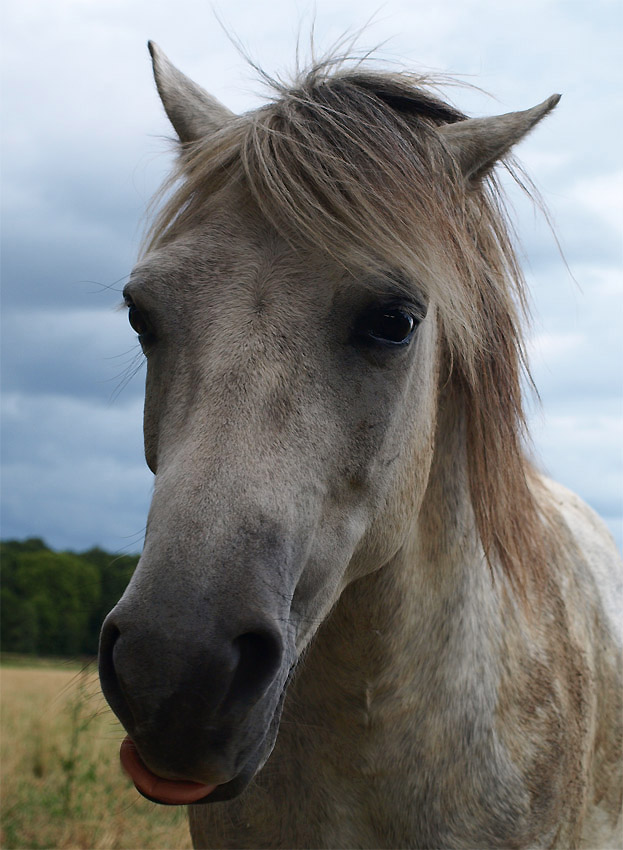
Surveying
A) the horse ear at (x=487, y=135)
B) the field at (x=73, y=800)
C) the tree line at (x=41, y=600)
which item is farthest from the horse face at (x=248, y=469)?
the tree line at (x=41, y=600)

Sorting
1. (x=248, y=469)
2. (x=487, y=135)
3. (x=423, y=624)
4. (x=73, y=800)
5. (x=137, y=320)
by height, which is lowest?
(x=73, y=800)

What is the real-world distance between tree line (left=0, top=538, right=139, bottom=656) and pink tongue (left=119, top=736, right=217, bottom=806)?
38809mm

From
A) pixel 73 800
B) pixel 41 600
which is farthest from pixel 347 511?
pixel 41 600

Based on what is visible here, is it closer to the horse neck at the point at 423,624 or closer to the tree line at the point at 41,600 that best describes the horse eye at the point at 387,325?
the horse neck at the point at 423,624

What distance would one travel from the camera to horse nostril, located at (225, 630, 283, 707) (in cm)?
167

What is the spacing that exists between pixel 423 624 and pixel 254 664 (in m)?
1.08

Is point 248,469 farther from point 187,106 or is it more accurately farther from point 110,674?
point 187,106

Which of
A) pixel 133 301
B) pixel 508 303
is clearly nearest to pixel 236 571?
pixel 133 301

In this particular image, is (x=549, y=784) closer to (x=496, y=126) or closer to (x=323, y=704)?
(x=323, y=704)

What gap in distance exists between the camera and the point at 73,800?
577cm

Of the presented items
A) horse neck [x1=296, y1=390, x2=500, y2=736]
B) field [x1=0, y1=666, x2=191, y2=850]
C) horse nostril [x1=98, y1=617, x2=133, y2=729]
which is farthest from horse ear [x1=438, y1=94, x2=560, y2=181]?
field [x1=0, y1=666, x2=191, y2=850]

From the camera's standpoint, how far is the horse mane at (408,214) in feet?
7.32

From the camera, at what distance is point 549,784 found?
9.04 feet

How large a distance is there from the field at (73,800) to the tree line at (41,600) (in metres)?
32.9
